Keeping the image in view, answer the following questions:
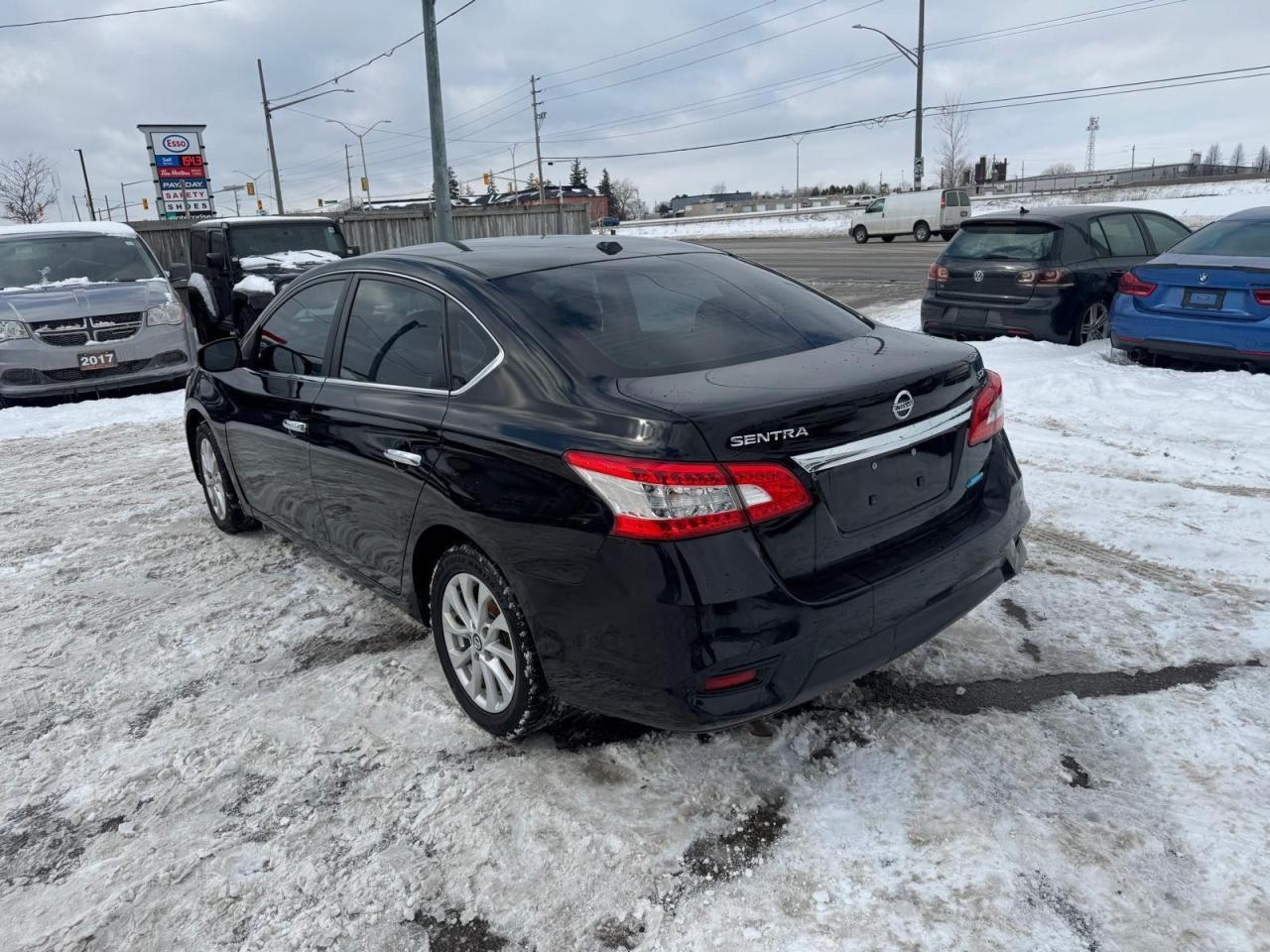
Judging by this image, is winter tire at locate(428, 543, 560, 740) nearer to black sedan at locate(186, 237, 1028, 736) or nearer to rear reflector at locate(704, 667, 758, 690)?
black sedan at locate(186, 237, 1028, 736)

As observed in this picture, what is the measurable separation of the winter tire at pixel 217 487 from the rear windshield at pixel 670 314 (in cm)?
281

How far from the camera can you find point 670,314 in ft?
10.9

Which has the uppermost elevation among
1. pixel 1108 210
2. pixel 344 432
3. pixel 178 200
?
pixel 178 200

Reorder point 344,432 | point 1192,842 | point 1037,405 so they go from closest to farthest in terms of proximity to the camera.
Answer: point 1192,842 → point 344,432 → point 1037,405

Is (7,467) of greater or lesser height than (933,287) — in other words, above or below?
below

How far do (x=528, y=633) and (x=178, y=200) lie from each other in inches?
1064

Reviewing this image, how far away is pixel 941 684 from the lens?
3414 millimetres

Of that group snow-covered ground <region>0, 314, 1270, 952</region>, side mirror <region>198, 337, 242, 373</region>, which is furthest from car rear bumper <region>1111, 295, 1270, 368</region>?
side mirror <region>198, 337, 242, 373</region>

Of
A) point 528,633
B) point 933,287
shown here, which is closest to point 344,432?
point 528,633

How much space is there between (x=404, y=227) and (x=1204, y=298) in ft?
71.5

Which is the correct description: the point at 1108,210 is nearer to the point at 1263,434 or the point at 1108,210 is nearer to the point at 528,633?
the point at 1263,434

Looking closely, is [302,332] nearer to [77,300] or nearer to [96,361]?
[96,361]

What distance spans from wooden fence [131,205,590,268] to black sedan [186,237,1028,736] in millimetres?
15400

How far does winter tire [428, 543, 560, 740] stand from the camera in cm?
293
